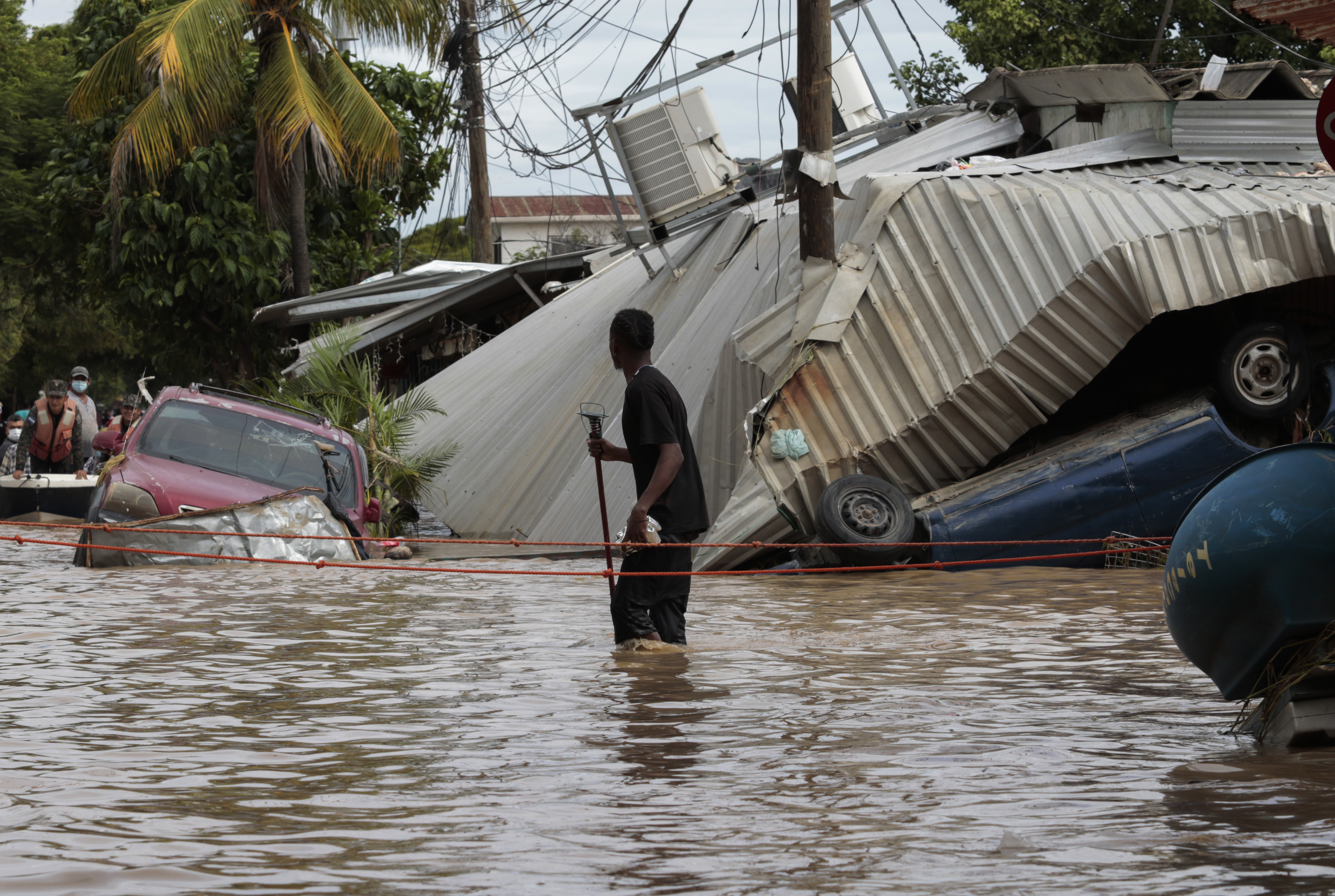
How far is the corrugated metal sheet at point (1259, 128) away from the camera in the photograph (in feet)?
44.3

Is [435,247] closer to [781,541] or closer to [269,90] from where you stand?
[269,90]

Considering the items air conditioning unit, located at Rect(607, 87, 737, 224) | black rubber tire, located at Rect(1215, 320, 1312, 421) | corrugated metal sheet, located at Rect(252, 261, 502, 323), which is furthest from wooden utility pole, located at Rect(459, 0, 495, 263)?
black rubber tire, located at Rect(1215, 320, 1312, 421)

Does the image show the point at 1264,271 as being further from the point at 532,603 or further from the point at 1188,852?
the point at 1188,852

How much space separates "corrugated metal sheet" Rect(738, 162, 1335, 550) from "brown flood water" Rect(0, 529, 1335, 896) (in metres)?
3.45

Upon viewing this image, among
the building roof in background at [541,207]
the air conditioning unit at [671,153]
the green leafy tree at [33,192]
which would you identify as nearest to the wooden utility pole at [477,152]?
the green leafy tree at [33,192]

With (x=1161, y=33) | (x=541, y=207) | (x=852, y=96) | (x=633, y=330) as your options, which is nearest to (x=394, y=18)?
(x=852, y=96)

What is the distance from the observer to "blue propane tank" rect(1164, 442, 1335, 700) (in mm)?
5051

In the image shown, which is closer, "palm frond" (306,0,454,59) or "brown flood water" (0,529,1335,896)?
"brown flood water" (0,529,1335,896)

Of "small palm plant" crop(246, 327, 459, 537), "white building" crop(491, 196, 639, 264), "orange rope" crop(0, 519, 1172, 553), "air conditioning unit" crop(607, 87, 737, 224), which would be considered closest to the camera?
"orange rope" crop(0, 519, 1172, 553)

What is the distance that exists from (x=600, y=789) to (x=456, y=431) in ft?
45.6

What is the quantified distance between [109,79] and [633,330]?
61.9 ft

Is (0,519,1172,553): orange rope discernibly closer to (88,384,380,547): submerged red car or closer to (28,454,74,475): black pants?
(88,384,380,547): submerged red car

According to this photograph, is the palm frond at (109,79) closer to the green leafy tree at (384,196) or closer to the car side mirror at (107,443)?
the green leafy tree at (384,196)

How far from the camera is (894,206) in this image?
1295 cm
